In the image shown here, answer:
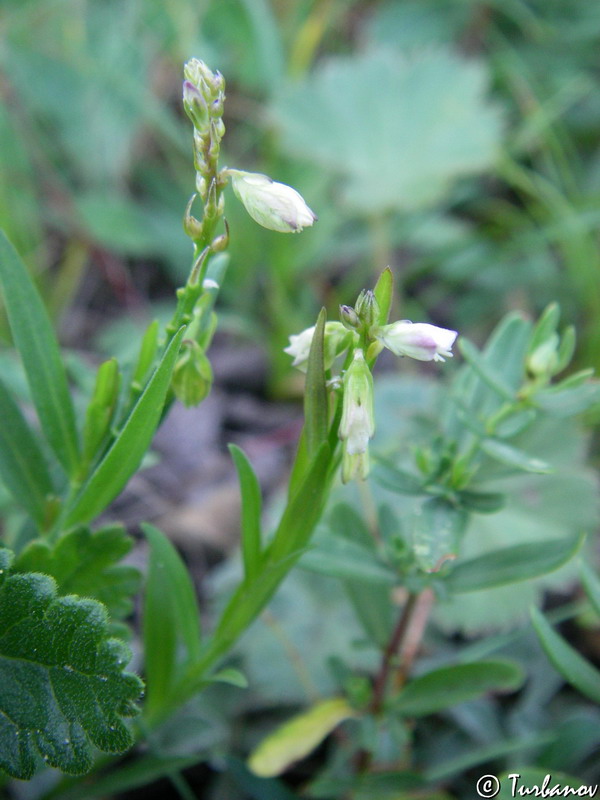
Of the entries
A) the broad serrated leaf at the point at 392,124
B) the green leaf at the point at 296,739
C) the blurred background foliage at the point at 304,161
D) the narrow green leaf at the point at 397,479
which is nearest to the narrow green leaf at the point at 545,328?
the narrow green leaf at the point at 397,479

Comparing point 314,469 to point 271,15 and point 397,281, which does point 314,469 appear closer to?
point 397,281

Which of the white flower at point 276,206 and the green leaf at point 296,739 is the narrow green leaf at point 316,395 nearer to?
the white flower at point 276,206

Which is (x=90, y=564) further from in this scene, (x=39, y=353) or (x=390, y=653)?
(x=390, y=653)

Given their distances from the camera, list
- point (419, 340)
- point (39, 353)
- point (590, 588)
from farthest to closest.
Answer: point (590, 588) < point (39, 353) < point (419, 340)

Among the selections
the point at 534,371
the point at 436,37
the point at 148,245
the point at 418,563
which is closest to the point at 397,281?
the point at 148,245

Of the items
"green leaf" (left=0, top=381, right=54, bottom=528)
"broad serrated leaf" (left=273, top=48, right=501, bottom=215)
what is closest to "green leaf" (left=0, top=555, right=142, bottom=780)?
"green leaf" (left=0, top=381, right=54, bottom=528)

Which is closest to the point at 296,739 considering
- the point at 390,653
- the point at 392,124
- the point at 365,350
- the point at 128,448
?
the point at 390,653

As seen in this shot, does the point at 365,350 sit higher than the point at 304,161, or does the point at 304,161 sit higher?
the point at 304,161
